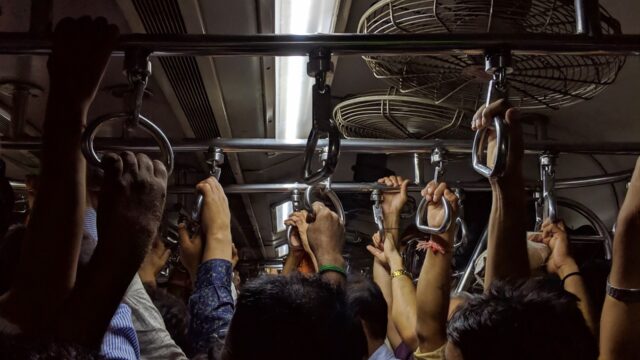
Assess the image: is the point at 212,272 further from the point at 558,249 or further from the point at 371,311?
the point at 558,249

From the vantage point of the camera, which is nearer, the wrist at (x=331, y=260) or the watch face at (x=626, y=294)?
the watch face at (x=626, y=294)

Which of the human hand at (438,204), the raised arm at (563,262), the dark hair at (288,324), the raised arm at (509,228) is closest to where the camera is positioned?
the dark hair at (288,324)

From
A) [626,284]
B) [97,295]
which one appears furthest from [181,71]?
[626,284]

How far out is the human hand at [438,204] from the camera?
1.82m

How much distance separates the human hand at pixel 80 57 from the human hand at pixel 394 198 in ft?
4.11

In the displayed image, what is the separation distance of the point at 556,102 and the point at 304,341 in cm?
119

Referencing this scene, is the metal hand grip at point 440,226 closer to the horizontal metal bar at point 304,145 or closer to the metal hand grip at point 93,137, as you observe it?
the horizontal metal bar at point 304,145

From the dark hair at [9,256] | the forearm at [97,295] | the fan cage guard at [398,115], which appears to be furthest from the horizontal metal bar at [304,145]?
the forearm at [97,295]

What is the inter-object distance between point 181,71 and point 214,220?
29.2 inches

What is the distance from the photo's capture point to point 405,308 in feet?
7.43

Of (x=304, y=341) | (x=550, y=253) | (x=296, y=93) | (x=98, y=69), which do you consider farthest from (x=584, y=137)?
(x=98, y=69)

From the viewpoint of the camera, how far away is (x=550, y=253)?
2.27 metres

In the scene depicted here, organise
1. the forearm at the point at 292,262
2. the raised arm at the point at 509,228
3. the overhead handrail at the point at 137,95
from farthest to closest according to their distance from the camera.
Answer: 1. the forearm at the point at 292,262
2. the raised arm at the point at 509,228
3. the overhead handrail at the point at 137,95

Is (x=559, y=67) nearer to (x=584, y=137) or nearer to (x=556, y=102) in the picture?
(x=556, y=102)
